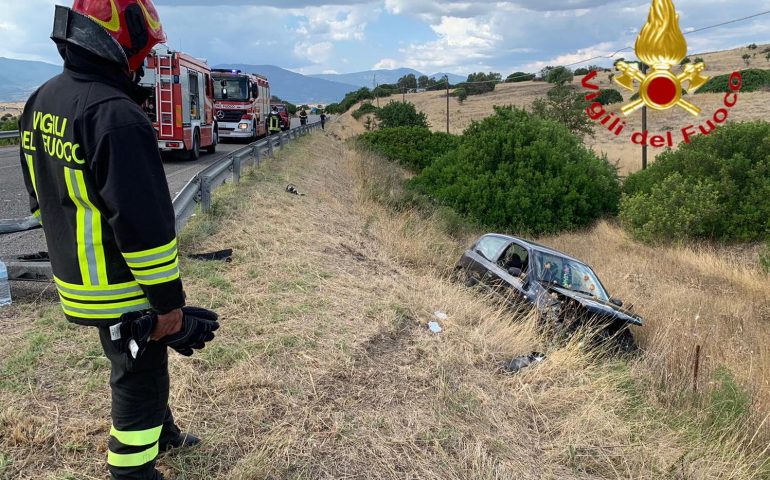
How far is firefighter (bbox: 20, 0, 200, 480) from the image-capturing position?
194 centimetres

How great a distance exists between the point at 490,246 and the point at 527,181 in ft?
32.6

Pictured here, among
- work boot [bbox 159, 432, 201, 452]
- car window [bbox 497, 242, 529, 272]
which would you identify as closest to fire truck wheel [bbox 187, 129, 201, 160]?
car window [bbox 497, 242, 529, 272]

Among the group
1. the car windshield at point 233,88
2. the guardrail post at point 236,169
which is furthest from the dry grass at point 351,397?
the car windshield at point 233,88

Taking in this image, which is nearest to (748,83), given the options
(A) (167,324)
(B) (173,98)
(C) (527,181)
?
(C) (527,181)

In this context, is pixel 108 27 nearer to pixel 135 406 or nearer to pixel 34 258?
pixel 135 406

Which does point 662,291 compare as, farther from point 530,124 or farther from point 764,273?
point 530,124

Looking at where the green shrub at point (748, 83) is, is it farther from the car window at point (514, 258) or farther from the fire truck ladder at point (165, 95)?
the car window at point (514, 258)

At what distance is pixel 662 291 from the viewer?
11.2m

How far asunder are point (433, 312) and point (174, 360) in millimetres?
2540

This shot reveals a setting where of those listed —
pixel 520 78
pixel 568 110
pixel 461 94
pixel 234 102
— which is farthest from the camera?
pixel 520 78

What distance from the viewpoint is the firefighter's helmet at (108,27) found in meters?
2.01

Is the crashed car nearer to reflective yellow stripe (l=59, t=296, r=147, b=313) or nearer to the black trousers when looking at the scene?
the black trousers

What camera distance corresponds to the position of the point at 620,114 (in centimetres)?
4744

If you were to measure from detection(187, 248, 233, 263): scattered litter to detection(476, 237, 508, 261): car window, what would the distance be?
167 inches
